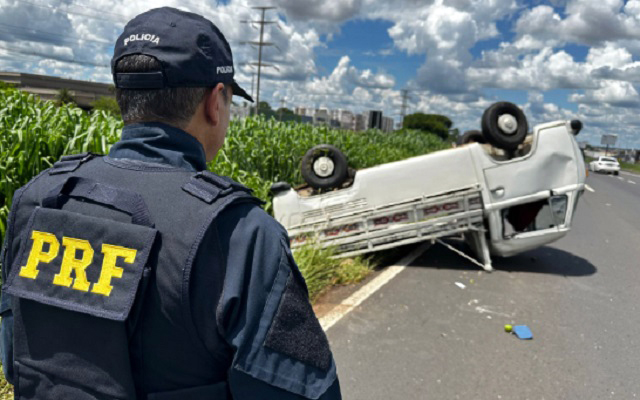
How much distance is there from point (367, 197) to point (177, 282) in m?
5.76

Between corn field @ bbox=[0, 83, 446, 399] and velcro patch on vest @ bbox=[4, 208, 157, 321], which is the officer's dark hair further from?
corn field @ bbox=[0, 83, 446, 399]

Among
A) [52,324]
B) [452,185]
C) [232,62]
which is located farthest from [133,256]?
[452,185]

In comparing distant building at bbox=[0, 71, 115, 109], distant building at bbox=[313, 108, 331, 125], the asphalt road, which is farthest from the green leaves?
distant building at bbox=[0, 71, 115, 109]

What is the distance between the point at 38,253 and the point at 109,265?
0.22 metres

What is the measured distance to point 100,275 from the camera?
1249 millimetres

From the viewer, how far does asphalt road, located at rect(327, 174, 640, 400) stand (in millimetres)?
4000

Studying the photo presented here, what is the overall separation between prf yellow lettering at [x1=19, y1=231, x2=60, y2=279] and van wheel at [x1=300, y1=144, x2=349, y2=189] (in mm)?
6152

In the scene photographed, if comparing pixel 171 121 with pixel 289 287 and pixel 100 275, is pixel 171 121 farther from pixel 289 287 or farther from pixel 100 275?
pixel 289 287

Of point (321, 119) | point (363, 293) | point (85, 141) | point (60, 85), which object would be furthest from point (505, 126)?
point (60, 85)

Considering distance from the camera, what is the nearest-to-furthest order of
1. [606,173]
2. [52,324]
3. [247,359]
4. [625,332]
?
[247,359], [52,324], [625,332], [606,173]

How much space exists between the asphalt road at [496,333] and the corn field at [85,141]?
9.12 ft

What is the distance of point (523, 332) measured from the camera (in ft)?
16.5

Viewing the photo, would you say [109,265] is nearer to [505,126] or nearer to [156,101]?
[156,101]

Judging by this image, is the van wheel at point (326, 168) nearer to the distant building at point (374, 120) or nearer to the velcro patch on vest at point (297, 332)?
the velcro patch on vest at point (297, 332)
